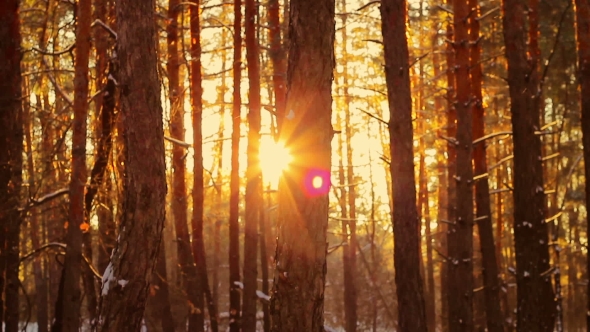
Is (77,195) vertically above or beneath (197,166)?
beneath

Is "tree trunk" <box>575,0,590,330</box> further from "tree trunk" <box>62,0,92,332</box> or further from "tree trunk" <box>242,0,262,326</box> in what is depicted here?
"tree trunk" <box>62,0,92,332</box>

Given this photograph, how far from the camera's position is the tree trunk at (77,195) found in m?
10.4

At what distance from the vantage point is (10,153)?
11047mm

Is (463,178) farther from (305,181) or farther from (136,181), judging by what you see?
(305,181)

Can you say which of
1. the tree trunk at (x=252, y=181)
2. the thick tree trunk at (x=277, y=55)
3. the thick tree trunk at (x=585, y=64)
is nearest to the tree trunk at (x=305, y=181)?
the thick tree trunk at (x=585, y=64)

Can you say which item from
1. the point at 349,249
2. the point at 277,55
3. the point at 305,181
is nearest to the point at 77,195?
the point at 305,181

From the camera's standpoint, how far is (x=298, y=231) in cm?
618

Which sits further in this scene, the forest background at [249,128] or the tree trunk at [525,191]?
the forest background at [249,128]

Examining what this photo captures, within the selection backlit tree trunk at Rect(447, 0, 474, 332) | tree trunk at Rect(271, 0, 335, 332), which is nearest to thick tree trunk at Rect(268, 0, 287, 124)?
backlit tree trunk at Rect(447, 0, 474, 332)

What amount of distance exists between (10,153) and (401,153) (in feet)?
19.6

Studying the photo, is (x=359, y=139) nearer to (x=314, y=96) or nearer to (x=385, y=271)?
(x=385, y=271)

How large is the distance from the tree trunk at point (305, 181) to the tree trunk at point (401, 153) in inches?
161

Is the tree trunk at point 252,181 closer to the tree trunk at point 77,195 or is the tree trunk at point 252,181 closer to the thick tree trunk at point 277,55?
the thick tree trunk at point 277,55

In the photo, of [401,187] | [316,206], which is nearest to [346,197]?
[401,187]
